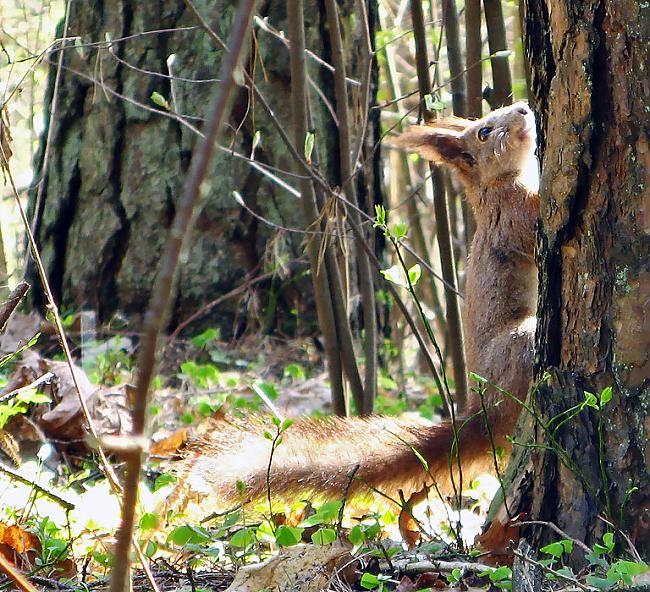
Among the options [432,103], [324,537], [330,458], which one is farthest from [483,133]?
[324,537]

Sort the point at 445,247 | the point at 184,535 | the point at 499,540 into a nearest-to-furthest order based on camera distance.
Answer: the point at 499,540, the point at 184,535, the point at 445,247

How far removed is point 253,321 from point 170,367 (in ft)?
1.79

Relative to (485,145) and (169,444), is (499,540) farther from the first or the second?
(485,145)

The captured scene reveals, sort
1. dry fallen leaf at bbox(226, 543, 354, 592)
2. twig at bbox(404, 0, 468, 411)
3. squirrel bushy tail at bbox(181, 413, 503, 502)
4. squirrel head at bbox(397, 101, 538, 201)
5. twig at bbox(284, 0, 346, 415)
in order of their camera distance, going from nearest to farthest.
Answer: dry fallen leaf at bbox(226, 543, 354, 592) < squirrel bushy tail at bbox(181, 413, 503, 502) < twig at bbox(284, 0, 346, 415) < twig at bbox(404, 0, 468, 411) < squirrel head at bbox(397, 101, 538, 201)

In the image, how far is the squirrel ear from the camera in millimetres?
3789

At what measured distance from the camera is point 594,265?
2014mm

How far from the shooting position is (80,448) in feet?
11.1

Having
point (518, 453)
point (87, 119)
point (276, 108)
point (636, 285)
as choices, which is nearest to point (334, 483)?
point (518, 453)

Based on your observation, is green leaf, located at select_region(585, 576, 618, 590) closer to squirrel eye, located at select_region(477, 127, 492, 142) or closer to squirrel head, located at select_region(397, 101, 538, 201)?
squirrel head, located at select_region(397, 101, 538, 201)

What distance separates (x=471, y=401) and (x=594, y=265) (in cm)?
131

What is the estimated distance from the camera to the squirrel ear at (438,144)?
379 centimetres

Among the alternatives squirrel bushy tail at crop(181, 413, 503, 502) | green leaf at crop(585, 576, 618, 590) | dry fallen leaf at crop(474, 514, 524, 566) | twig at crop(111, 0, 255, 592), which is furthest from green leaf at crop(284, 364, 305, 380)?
twig at crop(111, 0, 255, 592)

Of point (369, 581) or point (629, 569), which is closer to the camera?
point (629, 569)

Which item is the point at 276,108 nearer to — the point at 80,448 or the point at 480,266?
the point at 480,266
